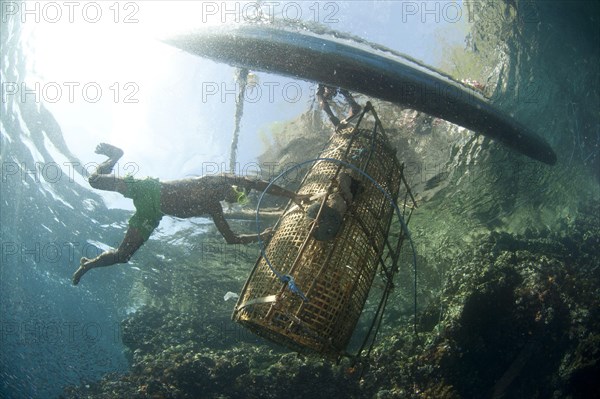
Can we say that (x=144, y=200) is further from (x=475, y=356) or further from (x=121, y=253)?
(x=475, y=356)

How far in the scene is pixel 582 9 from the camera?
788 cm

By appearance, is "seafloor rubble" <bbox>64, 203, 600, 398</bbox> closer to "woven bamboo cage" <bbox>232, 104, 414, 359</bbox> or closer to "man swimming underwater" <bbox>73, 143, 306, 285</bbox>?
"woven bamboo cage" <bbox>232, 104, 414, 359</bbox>

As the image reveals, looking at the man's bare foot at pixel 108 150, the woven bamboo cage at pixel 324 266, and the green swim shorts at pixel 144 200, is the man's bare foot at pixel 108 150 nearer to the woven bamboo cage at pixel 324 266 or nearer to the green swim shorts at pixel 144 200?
the green swim shorts at pixel 144 200

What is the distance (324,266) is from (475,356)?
769 cm

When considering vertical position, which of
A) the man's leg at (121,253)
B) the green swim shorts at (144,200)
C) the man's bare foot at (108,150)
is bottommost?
the man's leg at (121,253)

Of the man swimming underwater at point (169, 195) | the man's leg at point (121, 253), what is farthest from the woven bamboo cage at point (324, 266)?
the man's leg at point (121, 253)

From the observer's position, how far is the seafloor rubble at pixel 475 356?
26.8 feet

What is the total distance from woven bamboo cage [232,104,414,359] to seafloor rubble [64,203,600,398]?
168 inches

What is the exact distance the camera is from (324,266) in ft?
11.7

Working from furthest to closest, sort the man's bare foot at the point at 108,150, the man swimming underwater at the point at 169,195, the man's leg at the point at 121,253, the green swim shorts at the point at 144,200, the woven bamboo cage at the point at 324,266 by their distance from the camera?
the man's leg at the point at 121,253
the man's bare foot at the point at 108,150
the green swim shorts at the point at 144,200
the man swimming underwater at the point at 169,195
the woven bamboo cage at the point at 324,266

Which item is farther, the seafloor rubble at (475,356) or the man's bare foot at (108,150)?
the seafloor rubble at (475,356)

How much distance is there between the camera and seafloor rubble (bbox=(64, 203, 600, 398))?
26.8ft

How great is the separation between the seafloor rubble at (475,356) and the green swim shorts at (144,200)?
558 cm

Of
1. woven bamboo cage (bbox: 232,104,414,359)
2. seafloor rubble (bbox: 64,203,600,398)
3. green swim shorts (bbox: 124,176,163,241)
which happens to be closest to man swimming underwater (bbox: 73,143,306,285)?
green swim shorts (bbox: 124,176,163,241)
